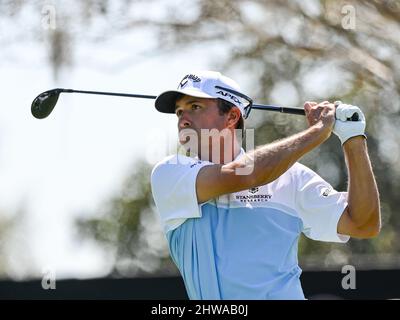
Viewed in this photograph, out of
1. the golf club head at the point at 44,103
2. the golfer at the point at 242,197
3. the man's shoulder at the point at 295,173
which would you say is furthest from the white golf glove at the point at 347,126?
the golf club head at the point at 44,103

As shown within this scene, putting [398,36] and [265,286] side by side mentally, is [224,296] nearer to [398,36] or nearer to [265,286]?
[265,286]

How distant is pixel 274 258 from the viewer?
4559 mm

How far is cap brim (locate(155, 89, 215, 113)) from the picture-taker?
489 centimetres

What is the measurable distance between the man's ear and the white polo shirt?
0.75ft

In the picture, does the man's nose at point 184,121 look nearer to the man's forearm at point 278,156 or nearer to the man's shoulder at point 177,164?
the man's shoulder at point 177,164

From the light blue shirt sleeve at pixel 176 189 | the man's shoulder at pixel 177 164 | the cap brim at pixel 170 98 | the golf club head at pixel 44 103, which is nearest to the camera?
the light blue shirt sleeve at pixel 176 189

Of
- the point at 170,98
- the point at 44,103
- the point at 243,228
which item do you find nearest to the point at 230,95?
the point at 170,98

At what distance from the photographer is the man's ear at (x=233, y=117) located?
4941 millimetres

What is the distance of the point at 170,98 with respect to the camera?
4.98 metres

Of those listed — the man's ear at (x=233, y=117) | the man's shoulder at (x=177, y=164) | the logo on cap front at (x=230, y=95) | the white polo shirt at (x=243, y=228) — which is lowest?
the white polo shirt at (x=243, y=228)

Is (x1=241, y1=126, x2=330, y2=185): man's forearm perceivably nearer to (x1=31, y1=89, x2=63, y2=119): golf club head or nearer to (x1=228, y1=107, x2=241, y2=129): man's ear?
(x1=228, y1=107, x2=241, y2=129): man's ear

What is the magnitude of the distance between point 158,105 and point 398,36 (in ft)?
20.3

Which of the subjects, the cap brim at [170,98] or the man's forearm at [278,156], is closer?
the man's forearm at [278,156]

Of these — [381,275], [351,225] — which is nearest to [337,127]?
[351,225]
